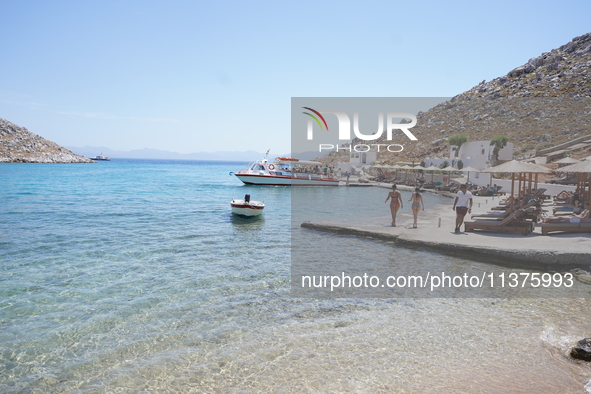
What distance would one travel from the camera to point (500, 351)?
5.23 metres

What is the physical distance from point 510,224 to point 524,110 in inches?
2330

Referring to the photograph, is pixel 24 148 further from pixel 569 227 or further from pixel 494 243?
pixel 569 227

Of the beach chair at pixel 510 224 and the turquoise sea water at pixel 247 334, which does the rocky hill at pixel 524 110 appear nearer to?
the beach chair at pixel 510 224

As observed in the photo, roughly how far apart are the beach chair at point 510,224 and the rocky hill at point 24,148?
116 meters

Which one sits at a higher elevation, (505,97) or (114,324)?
(505,97)

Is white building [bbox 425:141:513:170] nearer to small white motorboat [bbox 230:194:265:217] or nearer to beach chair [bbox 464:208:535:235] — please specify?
small white motorboat [bbox 230:194:265:217]

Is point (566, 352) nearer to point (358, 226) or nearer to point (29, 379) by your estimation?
point (29, 379)

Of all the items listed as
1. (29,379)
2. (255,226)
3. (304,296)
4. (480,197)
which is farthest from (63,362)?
(480,197)

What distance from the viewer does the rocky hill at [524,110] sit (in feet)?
164

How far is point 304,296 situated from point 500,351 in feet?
11.4

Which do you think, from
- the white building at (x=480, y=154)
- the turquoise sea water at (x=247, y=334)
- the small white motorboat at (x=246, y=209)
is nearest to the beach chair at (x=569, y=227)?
the turquoise sea water at (x=247, y=334)

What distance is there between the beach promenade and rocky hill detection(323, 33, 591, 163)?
3336cm

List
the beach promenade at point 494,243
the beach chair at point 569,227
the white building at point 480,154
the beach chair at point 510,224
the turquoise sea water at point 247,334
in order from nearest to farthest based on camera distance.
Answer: the turquoise sea water at point 247,334
the beach promenade at point 494,243
the beach chair at point 569,227
the beach chair at point 510,224
the white building at point 480,154

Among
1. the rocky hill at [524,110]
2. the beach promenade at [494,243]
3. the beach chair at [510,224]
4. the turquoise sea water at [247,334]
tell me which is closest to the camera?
the turquoise sea water at [247,334]
